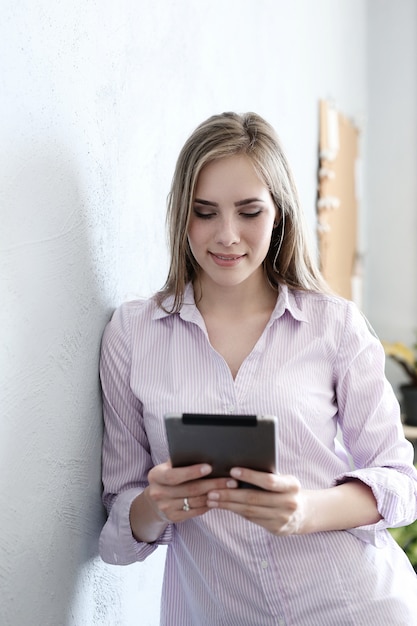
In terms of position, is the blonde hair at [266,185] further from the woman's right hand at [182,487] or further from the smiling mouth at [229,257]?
the woman's right hand at [182,487]

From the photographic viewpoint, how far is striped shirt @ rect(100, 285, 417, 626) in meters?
1.21

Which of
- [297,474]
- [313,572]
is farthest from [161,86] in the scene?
[313,572]

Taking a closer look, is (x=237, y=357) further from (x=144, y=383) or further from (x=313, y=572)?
(x=313, y=572)

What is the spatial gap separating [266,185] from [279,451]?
0.42 metres

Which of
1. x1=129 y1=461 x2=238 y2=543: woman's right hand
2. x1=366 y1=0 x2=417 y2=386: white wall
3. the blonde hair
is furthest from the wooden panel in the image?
x1=129 y1=461 x2=238 y2=543: woman's right hand

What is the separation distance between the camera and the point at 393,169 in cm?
339

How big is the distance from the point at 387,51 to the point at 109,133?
8.18ft

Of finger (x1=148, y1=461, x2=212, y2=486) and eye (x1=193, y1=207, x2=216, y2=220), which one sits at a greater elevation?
eye (x1=193, y1=207, x2=216, y2=220)

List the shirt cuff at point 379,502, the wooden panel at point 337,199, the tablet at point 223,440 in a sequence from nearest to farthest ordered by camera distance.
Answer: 1. the tablet at point 223,440
2. the shirt cuff at point 379,502
3. the wooden panel at point 337,199

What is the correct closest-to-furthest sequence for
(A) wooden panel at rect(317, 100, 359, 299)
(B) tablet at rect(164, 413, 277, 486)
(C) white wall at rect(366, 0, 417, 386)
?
(B) tablet at rect(164, 413, 277, 486), (A) wooden panel at rect(317, 100, 359, 299), (C) white wall at rect(366, 0, 417, 386)

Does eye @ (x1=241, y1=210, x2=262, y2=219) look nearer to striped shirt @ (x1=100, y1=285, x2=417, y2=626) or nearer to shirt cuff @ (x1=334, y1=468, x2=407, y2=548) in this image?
striped shirt @ (x1=100, y1=285, x2=417, y2=626)

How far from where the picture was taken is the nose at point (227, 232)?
1.19 meters

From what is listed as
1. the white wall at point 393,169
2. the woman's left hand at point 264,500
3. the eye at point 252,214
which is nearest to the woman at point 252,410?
the eye at point 252,214

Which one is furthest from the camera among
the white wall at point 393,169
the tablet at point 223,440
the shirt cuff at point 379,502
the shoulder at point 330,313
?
the white wall at point 393,169
